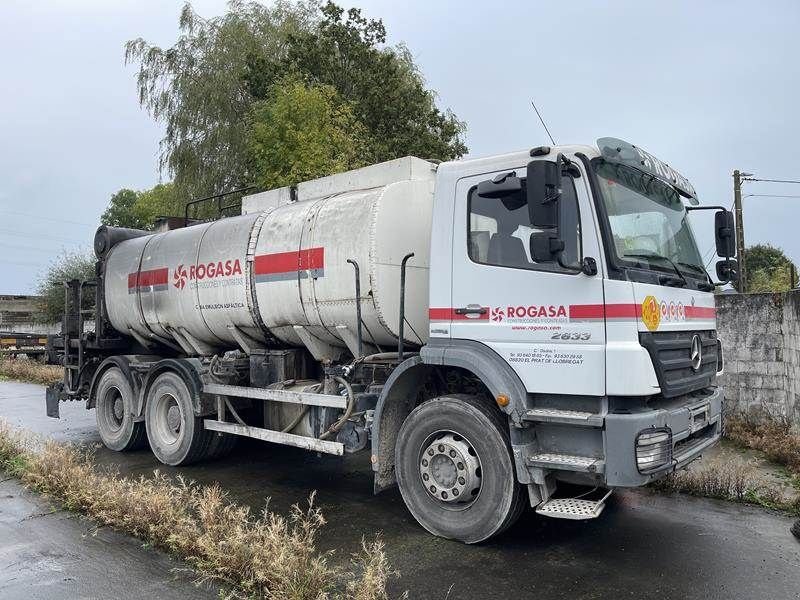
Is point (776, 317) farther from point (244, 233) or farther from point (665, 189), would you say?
point (244, 233)

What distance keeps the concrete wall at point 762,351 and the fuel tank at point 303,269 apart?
16.8 feet

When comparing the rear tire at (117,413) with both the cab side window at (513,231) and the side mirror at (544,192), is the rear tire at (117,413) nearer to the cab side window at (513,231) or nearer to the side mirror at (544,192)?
the cab side window at (513,231)

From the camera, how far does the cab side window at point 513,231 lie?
180 inches

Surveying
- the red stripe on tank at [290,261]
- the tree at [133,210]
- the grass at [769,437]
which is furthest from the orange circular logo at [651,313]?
the tree at [133,210]

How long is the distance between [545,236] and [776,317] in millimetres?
5687

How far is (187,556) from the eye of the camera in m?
4.74

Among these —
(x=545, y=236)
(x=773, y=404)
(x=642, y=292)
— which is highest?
(x=545, y=236)

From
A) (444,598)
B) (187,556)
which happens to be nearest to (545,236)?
(444,598)

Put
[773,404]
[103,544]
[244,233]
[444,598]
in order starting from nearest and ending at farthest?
[444,598]
[103,544]
[244,233]
[773,404]

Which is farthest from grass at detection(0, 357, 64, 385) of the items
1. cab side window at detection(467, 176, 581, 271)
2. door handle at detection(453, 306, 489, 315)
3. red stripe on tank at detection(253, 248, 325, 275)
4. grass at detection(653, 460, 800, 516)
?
grass at detection(653, 460, 800, 516)

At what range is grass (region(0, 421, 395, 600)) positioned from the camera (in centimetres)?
406

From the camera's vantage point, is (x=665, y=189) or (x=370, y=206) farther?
(x=370, y=206)

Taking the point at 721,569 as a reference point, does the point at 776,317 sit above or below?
above

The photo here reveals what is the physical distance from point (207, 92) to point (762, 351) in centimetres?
1779
